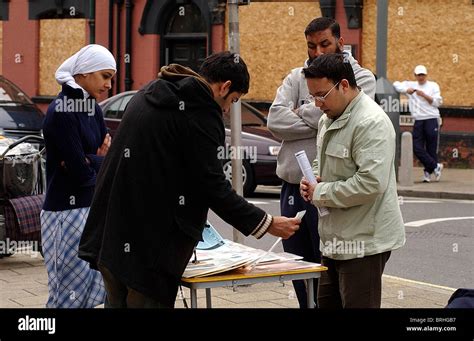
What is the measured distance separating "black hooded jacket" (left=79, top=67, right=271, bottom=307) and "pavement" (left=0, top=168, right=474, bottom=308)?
2645 mm

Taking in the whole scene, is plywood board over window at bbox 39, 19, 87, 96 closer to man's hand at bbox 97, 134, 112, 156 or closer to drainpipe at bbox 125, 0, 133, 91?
drainpipe at bbox 125, 0, 133, 91

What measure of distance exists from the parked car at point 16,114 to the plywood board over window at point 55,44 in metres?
12.6

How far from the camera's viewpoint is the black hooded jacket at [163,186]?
4.47 meters

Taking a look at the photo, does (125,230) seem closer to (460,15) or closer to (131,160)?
(131,160)

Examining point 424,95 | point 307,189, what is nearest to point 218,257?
point 307,189

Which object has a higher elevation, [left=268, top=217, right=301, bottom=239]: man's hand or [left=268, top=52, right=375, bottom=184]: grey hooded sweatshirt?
[left=268, top=52, right=375, bottom=184]: grey hooded sweatshirt

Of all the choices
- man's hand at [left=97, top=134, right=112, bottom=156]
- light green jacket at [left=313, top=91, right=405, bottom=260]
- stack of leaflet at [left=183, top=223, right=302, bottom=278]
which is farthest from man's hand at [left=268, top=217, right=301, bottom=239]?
man's hand at [left=97, top=134, right=112, bottom=156]

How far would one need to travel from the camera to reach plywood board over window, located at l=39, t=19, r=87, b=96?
2808cm

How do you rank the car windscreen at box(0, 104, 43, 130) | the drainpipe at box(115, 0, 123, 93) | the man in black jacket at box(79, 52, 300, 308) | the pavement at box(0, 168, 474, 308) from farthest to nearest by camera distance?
1. the drainpipe at box(115, 0, 123, 93)
2. the car windscreen at box(0, 104, 43, 130)
3. the pavement at box(0, 168, 474, 308)
4. the man in black jacket at box(79, 52, 300, 308)

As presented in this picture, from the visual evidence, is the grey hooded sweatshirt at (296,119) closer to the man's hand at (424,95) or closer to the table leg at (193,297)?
the table leg at (193,297)

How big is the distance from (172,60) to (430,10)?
23.7 feet

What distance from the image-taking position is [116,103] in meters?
17.9

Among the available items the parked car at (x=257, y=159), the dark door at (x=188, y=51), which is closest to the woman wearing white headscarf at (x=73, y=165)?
the parked car at (x=257, y=159)

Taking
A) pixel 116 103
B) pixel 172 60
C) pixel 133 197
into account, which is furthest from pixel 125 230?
pixel 172 60
